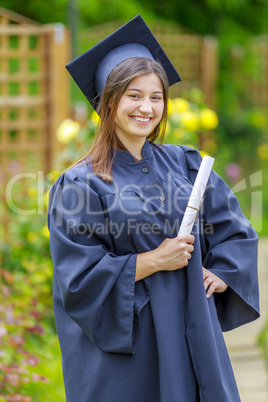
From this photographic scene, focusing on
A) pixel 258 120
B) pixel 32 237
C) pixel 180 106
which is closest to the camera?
pixel 32 237

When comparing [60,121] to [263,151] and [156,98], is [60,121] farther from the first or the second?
[263,151]

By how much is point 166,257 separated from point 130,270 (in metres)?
0.12

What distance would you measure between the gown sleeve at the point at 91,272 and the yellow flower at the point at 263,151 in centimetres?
735

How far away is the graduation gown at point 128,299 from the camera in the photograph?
1.96 m

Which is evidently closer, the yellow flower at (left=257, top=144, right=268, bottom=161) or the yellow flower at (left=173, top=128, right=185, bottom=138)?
the yellow flower at (left=173, top=128, right=185, bottom=138)

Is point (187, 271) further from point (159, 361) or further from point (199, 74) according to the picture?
point (199, 74)

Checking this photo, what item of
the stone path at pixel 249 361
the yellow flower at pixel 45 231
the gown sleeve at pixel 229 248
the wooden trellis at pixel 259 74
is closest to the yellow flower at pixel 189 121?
the yellow flower at pixel 45 231

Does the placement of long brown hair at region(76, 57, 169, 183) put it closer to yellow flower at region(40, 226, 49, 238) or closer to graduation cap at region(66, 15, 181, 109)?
graduation cap at region(66, 15, 181, 109)

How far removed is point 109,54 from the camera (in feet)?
6.78

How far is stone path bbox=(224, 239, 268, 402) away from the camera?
3449 millimetres

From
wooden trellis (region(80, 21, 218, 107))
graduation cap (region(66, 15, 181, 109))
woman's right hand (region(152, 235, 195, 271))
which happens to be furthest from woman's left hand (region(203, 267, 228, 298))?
wooden trellis (region(80, 21, 218, 107))

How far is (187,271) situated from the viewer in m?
2.06

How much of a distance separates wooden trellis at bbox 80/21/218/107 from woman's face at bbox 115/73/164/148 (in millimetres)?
Result: 6073

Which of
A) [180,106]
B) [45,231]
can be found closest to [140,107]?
[45,231]
